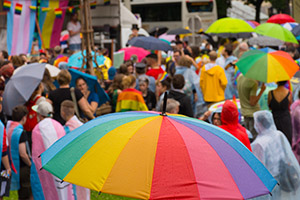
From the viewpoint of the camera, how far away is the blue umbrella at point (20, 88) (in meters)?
8.04

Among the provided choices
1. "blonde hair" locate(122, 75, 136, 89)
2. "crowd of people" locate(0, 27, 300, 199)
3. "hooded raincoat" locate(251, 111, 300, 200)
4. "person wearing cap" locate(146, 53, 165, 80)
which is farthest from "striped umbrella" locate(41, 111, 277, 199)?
"person wearing cap" locate(146, 53, 165, 80)

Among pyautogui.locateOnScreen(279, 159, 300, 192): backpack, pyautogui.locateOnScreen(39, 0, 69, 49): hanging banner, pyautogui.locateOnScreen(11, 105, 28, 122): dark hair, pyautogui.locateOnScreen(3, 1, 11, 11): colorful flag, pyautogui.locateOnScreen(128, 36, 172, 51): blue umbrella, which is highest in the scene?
pyautogui.locateOnScreen(3, 1, 11, 11): colorful flag

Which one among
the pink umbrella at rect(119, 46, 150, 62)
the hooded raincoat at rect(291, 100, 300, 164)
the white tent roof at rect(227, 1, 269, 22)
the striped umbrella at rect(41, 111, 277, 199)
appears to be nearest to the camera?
the striped umbrella at rect(41, 111, 277, 199)

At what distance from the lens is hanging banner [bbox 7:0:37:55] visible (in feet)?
50.5

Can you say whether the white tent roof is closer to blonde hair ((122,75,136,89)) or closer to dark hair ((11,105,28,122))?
blonde hair ((122,75,136,89))

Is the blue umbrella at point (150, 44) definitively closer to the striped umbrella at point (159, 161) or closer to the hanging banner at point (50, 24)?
the hanging banner at point (50, 24)

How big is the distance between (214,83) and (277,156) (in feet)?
17.5

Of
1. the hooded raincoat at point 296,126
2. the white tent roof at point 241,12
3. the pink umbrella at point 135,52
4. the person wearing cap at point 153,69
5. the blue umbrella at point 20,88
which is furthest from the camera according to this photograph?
the white tent roof at point 241,12

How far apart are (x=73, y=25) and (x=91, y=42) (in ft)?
24.6

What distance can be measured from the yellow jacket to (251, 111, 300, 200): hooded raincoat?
515 cm

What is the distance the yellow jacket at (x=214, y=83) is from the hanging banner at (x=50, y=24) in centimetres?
580

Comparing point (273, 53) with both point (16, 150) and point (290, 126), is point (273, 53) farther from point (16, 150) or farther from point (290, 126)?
point (16, 150)

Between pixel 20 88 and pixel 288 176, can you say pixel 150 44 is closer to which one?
pixel 20 88

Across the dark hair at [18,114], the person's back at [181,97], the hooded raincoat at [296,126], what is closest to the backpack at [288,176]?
the hooded raincoat at [296,126]
